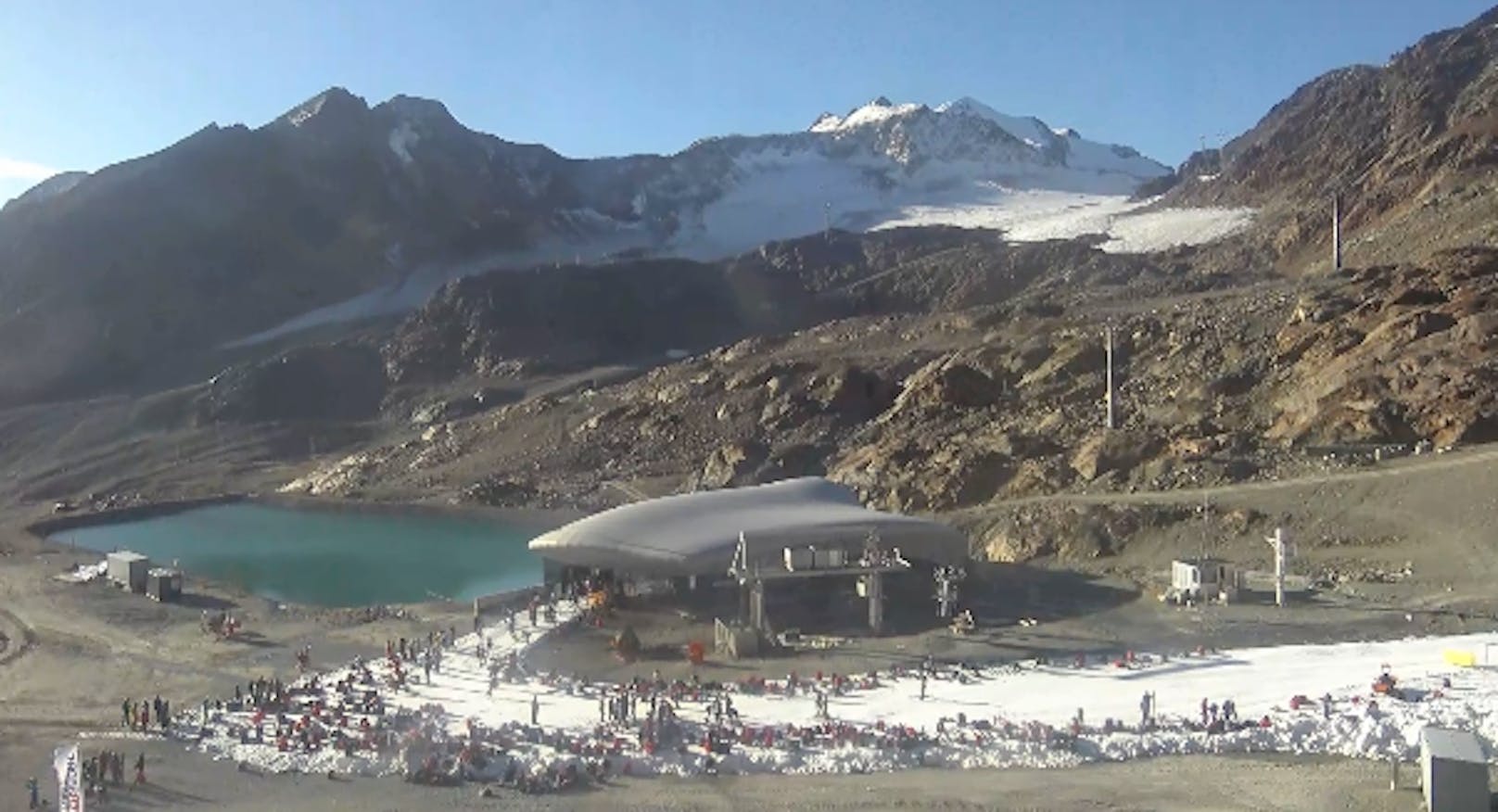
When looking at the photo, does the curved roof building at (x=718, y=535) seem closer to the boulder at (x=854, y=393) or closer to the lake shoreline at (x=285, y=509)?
the lake shoreline at (x=285, y=509)

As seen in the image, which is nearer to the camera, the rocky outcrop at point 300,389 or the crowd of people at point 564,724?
the crowd of people at point 564,724

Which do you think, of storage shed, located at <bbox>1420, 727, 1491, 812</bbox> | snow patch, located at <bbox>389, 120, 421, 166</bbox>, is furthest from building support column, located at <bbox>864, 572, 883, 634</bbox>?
snow patch, located at <bbox>389, 120, 421, 166</bbox>

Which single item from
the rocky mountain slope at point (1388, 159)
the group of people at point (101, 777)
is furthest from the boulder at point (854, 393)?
the group of people at point (101, 777)

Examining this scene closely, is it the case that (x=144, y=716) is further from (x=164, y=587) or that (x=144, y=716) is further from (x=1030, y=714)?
(x=1030, y=714)

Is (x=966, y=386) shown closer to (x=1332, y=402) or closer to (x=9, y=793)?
(x=1332, y=402)

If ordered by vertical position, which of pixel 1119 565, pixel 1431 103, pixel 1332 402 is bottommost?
pixel 1119 565

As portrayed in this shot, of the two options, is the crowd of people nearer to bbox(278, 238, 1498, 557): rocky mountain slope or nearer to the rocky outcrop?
→ bbox(278, 238, 1498, 557): rocky mountain slope

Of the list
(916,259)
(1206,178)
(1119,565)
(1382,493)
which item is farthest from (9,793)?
(1206,178)
